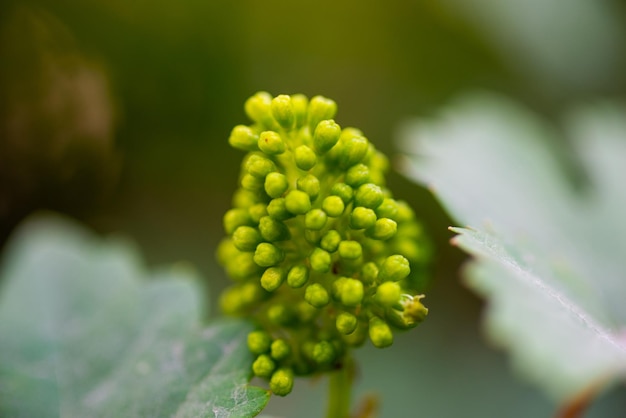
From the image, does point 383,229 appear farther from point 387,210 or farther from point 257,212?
point 257,212

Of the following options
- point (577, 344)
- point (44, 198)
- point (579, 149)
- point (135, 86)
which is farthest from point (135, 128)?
point (577, 344)

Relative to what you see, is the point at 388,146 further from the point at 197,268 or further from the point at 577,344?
the point at 577,344

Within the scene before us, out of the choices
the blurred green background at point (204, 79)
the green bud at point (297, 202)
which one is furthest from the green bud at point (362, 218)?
the blurred green background at point (204, 79)

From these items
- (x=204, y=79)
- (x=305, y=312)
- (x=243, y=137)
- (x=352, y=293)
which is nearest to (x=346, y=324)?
(x=352, y=293)

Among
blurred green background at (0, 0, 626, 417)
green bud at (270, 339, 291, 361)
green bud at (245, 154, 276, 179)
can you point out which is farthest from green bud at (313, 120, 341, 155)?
blurred green background at (0, 0, 626, 417)

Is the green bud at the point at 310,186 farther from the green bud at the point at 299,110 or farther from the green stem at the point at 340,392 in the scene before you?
the green stem at the point at 340,392

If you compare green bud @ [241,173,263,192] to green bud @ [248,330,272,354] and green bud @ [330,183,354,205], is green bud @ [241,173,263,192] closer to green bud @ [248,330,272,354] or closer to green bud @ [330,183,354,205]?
green bud @ [330,183,354,205]
